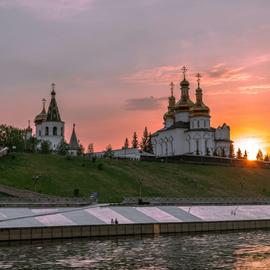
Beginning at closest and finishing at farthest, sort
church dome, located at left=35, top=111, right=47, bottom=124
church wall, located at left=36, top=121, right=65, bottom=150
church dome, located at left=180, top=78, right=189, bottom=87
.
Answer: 1. church wall, located at left=36, top=121, right=65, bottom=150
2. church dome, located at left=180, top=78, right=189, bottom=87
3. church dome, located at left=35, top=111, right=47, bottom=124

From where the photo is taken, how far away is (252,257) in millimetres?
27797

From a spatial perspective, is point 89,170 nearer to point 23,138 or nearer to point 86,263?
point 23,138

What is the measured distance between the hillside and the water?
25944mm

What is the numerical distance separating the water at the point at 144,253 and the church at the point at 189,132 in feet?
245

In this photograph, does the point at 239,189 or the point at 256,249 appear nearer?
the point at 256,249

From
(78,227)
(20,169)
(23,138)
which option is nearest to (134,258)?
(78,227)

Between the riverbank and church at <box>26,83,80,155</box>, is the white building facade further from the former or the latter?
the riverbank

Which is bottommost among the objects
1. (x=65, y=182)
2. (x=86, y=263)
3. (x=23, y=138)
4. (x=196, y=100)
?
(x=86, y=263)

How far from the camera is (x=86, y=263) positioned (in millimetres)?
25781

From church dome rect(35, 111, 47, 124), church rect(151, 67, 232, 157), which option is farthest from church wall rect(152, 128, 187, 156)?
church dome rect(35, 111, 47, 124)

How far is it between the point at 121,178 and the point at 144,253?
1759 inches

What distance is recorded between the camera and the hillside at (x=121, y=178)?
216 ft

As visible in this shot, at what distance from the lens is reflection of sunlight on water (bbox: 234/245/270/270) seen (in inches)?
992

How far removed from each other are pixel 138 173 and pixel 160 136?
1599 inches
